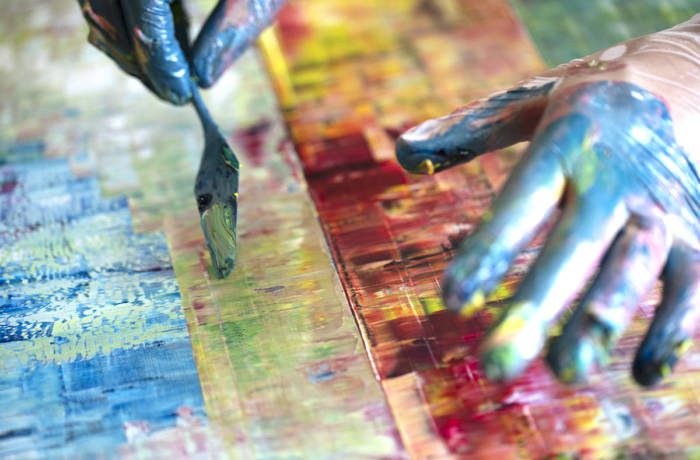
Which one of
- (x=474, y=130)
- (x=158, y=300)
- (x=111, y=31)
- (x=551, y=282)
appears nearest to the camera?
(x=551, y=282)

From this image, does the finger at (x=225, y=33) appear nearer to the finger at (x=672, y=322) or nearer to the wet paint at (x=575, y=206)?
the wet paint at (x=575, y=206)

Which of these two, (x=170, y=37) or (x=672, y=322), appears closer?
(x=672, y=322)

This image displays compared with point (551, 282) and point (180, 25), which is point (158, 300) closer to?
point (180, 25)

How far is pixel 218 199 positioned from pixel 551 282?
69 cm

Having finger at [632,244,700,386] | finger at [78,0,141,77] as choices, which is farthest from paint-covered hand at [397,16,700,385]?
finger at [78,0,141,77]

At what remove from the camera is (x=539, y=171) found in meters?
1.13

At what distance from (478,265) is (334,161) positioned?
0.77 m

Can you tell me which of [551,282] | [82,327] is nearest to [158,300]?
[82,327]

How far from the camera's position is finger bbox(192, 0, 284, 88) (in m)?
1.65

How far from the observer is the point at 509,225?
3.58 feet

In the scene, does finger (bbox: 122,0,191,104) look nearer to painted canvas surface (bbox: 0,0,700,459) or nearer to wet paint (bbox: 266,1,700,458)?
painted canvas surface (bbox: 0,0,700,459)

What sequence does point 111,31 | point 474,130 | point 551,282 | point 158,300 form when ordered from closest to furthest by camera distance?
point 551,282 → point 474,130 → point 158,300 → point 111,31

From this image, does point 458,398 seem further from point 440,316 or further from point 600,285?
point 600,285

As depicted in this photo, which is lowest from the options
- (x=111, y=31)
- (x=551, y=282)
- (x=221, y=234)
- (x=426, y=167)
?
(x=221, y=234)
